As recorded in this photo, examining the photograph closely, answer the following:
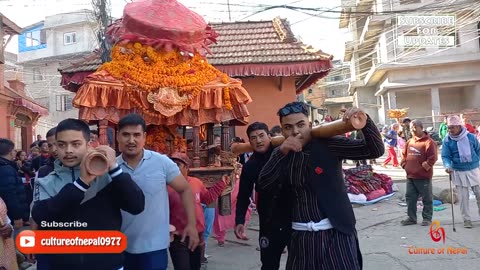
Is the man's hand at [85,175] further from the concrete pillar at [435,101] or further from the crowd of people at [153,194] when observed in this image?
the concrete pillar at [435,101]

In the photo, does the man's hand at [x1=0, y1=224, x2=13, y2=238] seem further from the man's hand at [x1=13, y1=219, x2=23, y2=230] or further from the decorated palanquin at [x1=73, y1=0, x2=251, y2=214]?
the decorated palanquin at [x1=73, y1=0, x2=251, y2=214]

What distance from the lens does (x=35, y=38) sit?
3956 centimetres

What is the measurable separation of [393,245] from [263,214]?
124 inches

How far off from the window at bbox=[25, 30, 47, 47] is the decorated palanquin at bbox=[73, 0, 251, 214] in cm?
3703

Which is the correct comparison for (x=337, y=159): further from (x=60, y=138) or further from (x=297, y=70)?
(x=297, y=70)

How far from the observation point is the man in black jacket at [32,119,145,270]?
228 cm

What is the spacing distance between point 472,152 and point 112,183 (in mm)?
6265

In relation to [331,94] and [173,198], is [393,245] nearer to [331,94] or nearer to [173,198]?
[173,198]

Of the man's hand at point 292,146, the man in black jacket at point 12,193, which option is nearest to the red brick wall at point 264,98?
the man in black jacket at point 12,193

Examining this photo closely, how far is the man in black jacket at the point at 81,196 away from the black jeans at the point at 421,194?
5.86 metres

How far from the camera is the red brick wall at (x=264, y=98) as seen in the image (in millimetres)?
11352

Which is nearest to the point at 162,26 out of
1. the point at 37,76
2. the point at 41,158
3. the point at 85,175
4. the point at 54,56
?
the point at 41,158

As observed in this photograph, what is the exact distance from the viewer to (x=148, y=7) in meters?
5.86

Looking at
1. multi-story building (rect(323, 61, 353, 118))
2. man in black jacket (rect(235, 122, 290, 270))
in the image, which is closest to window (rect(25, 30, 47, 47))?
multi-story building (rect(323, 61, 353, 118))
